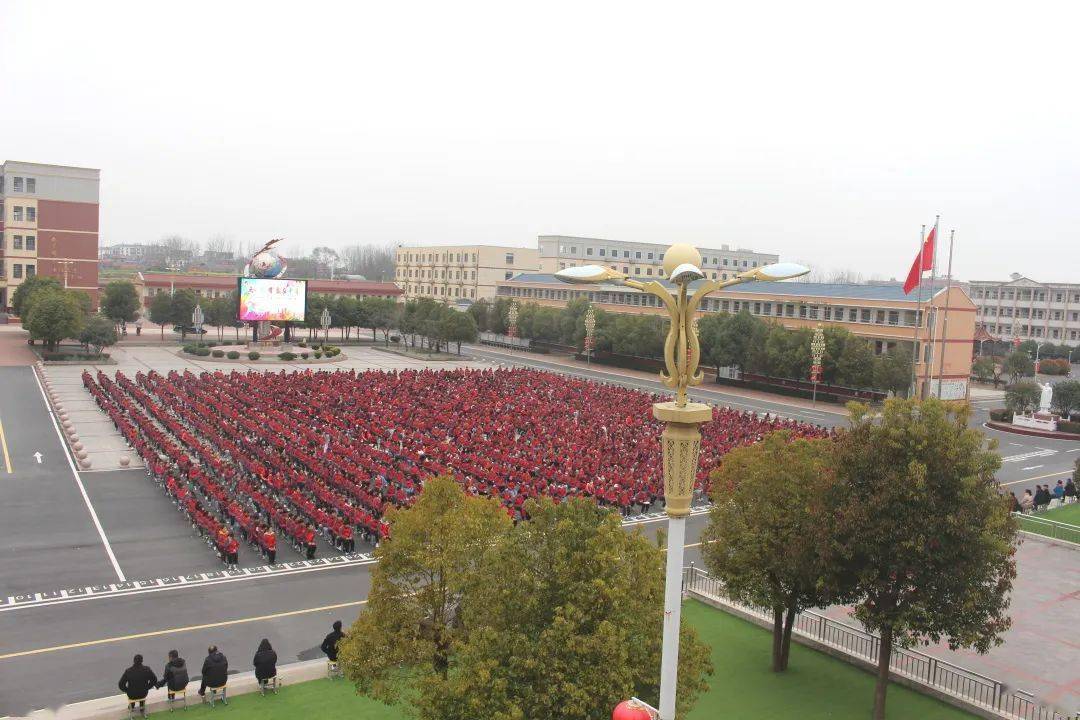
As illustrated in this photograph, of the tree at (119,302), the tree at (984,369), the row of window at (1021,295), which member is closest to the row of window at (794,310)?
the tree at (984,369)

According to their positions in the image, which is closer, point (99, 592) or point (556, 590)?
point (556, 590)

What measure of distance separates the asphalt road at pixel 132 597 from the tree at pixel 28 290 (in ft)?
143

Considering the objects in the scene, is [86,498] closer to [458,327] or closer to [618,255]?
[458,327]

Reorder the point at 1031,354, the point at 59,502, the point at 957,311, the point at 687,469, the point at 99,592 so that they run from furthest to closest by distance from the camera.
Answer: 1. the point at 1031,354
2. the point at 957,311
3. the point at 59,502
4. the point at 99,592
5. the point at 687,469

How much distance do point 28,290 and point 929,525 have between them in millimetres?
72526

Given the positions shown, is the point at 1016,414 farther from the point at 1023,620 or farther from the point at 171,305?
the point at 171,305

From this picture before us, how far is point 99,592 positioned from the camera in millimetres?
16953

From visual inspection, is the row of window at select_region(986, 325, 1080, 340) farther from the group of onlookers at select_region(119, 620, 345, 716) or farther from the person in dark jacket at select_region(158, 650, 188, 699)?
the person in dark jacket at select_region(158, 650, 188, 699)

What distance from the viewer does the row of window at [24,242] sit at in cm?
7719

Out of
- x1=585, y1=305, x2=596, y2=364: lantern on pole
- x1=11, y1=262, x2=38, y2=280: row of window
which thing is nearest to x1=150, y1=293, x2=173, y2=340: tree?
x1=11, y1=262, x2=38, y2=280: row of window

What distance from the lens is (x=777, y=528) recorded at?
13.1 m

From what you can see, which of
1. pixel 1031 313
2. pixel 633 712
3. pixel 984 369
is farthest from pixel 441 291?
pixel 633 712

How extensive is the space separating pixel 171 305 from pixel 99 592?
192ft

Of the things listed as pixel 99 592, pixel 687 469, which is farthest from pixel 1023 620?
pixel 99 592
